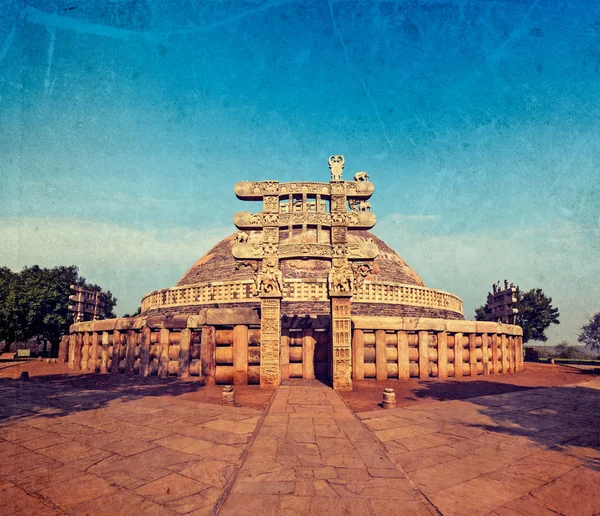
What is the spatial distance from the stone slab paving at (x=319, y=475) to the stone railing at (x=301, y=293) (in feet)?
40.1

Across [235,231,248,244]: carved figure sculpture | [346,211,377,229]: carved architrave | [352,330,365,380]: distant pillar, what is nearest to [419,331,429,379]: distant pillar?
[352,330,365,380]: distant pillar

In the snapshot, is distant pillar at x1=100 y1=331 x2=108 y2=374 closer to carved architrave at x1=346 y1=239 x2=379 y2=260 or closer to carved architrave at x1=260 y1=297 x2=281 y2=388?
carved architrave at x1=260 y1=297 x2=281 y2=388

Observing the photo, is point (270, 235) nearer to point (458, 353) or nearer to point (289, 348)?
point (289, 348)

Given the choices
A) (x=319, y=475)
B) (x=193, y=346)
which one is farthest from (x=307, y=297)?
(x=319, y=475)

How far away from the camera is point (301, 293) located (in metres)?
17.7

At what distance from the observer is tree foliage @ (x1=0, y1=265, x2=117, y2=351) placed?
27.5 meters

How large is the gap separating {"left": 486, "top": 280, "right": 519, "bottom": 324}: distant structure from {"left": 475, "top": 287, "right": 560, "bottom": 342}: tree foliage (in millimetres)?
19172

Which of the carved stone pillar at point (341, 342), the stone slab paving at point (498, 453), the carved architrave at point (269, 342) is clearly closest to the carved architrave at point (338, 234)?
the carved stone pillar at point (341, 342)

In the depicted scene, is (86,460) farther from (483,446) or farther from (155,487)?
(483,446)

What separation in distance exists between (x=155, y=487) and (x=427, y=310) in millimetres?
18495

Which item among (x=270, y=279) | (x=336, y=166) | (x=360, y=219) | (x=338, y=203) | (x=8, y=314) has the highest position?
(x=336, y=166)

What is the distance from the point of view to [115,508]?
9.04 ft

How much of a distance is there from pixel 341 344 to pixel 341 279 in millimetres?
1742

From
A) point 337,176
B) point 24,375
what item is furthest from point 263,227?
point 24,375
